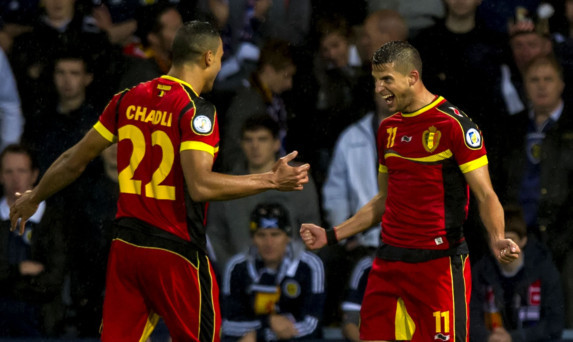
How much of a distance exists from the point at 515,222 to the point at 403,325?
1.96 meters

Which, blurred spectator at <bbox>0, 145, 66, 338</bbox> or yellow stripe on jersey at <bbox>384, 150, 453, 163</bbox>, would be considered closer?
yellow stripe on jersey at <bbox>384, 150, 453, 163</bbox>

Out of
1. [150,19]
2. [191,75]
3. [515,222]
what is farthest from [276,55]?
[191,75]

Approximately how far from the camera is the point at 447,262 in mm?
4707

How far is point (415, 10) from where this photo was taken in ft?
23.1

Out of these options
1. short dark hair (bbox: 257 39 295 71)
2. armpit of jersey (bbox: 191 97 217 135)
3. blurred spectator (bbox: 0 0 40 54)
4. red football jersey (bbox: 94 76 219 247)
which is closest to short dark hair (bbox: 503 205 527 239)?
short dark hair (bbox: 257 39 295 71)

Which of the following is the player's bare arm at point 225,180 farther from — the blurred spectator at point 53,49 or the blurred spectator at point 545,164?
the blurred spectator at point 53,49

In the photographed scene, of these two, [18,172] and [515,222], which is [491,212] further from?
[18,172]

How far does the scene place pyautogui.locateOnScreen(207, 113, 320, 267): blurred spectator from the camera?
6723 millimetres

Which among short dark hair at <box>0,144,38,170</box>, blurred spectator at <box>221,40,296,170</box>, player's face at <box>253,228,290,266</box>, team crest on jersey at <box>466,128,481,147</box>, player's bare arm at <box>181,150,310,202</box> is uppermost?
blurred spectator at <box>221,40,296,170</box>

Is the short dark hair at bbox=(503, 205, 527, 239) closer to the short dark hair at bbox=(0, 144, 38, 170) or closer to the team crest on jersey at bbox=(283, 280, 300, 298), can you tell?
the team crest on jersey at bbox=(283, 280, 300, 298)

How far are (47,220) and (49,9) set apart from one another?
5.37ft

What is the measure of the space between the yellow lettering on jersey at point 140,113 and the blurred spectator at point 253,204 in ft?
8.25

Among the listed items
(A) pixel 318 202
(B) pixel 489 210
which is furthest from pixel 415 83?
(A) pixel 318 202

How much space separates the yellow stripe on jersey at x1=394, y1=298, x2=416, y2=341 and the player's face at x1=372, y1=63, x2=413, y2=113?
0.98 m
